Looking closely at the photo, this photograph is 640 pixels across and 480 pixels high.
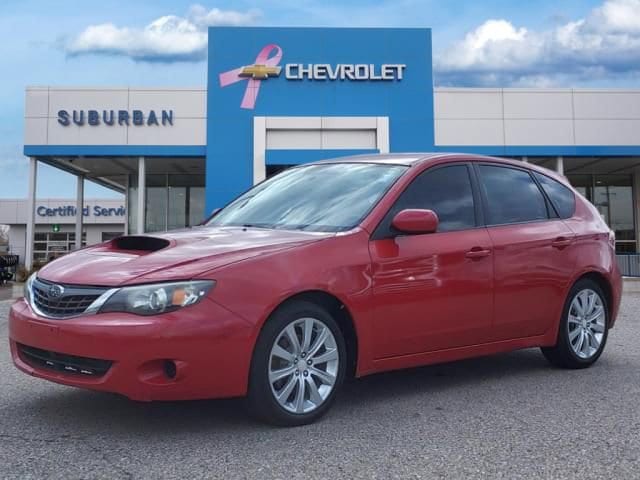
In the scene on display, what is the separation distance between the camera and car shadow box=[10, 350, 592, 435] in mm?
3551

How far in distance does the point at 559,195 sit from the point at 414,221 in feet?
6.84

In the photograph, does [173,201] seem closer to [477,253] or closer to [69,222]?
[477,253]

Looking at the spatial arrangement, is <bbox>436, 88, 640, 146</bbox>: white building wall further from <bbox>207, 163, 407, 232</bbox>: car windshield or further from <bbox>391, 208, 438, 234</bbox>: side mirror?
<bbox>391, 208, 438, 234</bbox>: side mirror

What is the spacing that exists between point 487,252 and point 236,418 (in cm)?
202

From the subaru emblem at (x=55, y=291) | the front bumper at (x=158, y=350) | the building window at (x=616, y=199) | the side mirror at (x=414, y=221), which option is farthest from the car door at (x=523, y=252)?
the building window at (x=616, y=199)

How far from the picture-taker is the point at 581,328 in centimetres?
518

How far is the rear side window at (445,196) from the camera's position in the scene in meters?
4.29

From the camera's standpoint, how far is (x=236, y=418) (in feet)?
12.1

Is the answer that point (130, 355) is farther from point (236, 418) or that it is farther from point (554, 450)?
point (554, 450)

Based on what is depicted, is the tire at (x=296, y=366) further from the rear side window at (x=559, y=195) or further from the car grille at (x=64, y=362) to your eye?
the rear side window at (x=559, y=195)

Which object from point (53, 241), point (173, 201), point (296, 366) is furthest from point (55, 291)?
point (53, 241)

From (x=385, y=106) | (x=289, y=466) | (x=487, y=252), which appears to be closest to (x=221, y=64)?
(x=385, y=106)

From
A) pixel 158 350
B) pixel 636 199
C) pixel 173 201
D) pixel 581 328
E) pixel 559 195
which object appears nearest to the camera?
pixel 158 350

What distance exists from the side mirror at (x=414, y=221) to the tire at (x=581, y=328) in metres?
1.74
